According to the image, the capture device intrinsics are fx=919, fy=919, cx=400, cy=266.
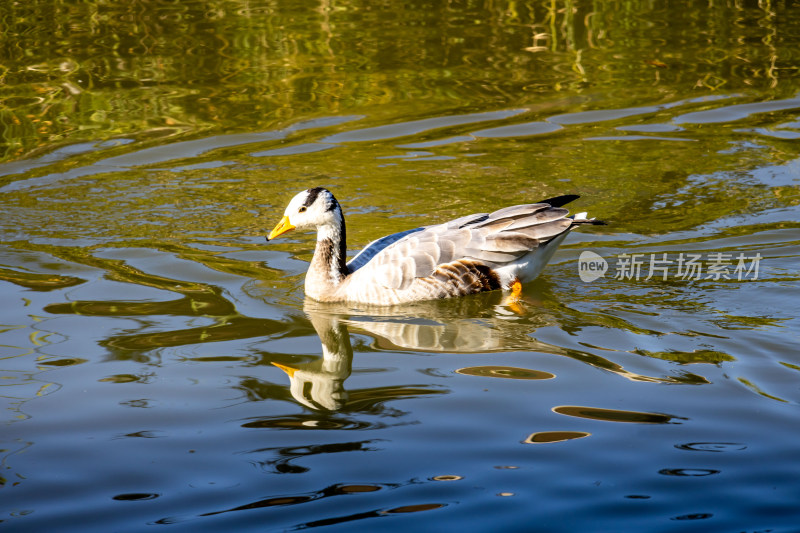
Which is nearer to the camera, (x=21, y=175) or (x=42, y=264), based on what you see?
(x=42, y=264)

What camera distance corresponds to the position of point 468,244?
855cm

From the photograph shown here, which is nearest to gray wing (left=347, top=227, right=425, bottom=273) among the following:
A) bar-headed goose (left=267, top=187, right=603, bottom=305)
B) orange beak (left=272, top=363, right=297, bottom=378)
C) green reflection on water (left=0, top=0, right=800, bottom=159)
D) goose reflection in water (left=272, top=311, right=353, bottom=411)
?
bar-headed goose (left=267, top=187, right=603, bottom=305)

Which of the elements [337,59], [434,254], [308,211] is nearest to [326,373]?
[434,254]

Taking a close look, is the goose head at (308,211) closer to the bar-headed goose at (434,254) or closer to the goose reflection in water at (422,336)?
the bar-headed goose at (434,254)

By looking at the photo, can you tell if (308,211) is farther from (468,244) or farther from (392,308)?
(468,244)

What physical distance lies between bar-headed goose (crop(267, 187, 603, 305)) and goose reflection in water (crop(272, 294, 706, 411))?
142 mm

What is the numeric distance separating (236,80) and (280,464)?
11499mm

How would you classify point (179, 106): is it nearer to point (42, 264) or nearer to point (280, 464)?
point (42, 264)

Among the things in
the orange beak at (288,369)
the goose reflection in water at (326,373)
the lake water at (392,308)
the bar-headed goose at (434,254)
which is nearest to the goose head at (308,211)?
the bar-headed goose at (434,254)

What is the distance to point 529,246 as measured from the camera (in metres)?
8.51

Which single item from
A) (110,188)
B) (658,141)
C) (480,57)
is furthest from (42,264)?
(480,57)

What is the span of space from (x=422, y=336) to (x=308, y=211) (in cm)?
175

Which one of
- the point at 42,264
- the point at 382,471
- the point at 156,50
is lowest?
the point at 382,471

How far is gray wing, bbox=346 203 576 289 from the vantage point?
8414 millimetres
